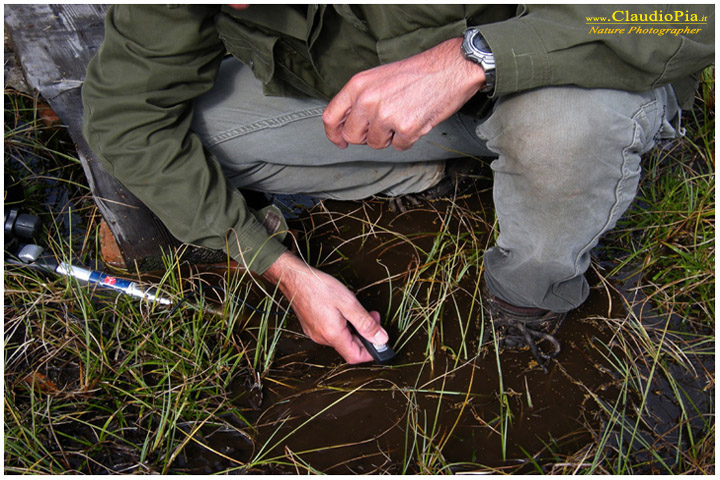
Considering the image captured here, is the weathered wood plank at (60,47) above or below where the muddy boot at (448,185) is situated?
above

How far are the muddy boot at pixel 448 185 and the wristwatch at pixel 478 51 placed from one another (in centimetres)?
103

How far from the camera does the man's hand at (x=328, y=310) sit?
198 cm

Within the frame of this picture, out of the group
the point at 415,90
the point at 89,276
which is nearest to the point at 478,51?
the point at 415,90

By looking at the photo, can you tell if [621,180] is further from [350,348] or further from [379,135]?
[350,348]

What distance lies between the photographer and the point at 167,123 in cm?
199

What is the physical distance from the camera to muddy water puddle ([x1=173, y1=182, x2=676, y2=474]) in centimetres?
188

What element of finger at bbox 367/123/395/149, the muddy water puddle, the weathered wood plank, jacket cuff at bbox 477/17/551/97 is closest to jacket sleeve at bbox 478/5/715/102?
jacket cuff at bbox 477/17/551/97

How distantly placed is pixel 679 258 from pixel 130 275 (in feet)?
7.17

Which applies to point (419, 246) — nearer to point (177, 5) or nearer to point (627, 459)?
point (627, 459)

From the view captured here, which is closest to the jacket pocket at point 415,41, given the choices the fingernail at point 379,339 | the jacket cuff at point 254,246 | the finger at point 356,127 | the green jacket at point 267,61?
the green jacket at point 267,61

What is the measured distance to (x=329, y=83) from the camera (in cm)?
203

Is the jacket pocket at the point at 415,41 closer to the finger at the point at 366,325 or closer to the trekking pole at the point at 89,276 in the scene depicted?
the finger at the point at 366,325

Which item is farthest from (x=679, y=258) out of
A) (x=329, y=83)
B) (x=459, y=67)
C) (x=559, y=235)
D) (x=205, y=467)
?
(x=205, y=467)

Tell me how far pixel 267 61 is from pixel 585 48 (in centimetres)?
103
